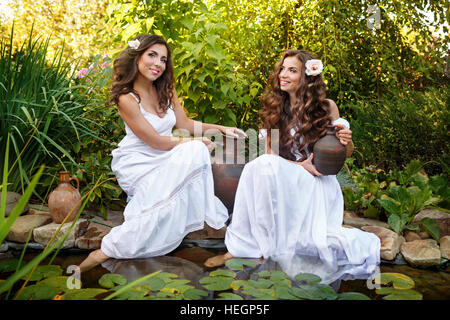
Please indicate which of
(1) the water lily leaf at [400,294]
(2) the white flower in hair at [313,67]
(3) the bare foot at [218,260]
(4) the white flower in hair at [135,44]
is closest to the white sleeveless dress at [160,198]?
(3) the bare foot at [218,260]

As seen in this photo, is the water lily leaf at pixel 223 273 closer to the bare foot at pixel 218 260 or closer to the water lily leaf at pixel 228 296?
the bare foot at pixel 218 260

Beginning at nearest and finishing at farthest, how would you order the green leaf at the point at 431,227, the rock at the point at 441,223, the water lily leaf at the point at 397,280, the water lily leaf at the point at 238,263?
the water lily leaf at the point at 397,280
the water lily leaf at the point at 238,263
the green leaf at the point at 431,227
the rock at the point at 441,223

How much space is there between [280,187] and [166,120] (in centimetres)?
103

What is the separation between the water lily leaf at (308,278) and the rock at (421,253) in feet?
2.54

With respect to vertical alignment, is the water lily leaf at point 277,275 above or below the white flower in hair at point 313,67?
below

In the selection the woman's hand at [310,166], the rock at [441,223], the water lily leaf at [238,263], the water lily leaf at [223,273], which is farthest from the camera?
the rock at [441,223]

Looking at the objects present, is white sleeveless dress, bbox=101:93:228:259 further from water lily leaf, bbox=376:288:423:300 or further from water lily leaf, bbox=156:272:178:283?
water lily leaf, bbox=376:288:423:300

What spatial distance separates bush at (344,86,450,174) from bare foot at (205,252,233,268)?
2.21 meters

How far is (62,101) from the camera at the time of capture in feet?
10.2

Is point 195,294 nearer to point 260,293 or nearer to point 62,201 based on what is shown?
point 260,293

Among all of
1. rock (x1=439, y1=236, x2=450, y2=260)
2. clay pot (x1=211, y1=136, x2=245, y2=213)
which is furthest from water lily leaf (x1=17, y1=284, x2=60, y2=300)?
rock (x1=439, y1=236, x2=450, y2=260)

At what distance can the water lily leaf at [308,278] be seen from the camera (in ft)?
6.34

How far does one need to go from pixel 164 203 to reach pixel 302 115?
1.15m
